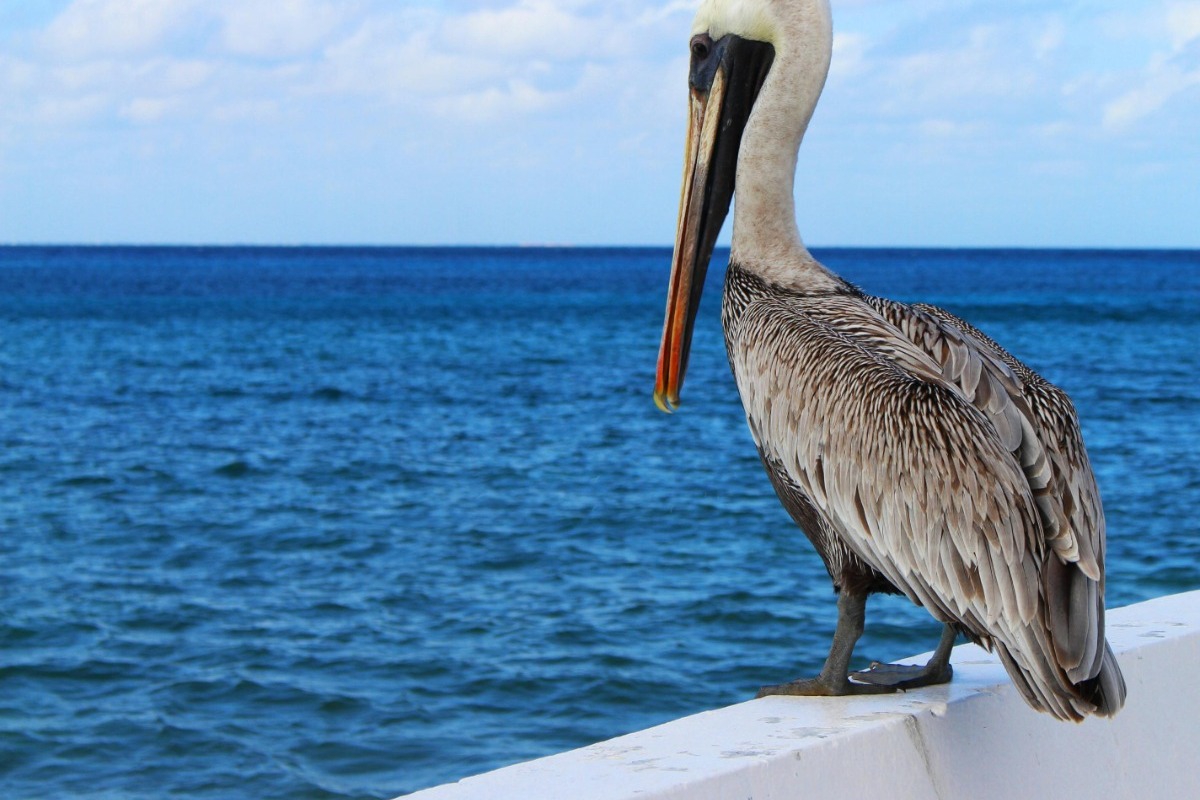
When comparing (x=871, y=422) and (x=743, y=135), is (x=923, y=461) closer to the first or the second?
(x=871, y=422)

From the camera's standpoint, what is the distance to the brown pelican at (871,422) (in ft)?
7.23

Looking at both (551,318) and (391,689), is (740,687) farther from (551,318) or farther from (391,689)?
(551,318)

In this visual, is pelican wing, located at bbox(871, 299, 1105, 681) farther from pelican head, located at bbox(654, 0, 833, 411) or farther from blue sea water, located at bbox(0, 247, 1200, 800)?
blue sea water, located at bbox(0, 247, 1200, 800)

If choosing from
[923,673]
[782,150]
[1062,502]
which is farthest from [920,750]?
[782,150]

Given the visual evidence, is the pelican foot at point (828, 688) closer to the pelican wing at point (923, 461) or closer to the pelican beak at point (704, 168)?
the pelican wing at point (923, 461)

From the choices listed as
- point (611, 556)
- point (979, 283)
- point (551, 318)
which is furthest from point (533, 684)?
point (979, 283)

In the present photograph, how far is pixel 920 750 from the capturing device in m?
2.10

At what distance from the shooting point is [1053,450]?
241cm

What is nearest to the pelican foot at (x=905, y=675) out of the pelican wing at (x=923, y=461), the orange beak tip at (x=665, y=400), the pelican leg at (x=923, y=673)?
the pelican leg at (x=923, y=673)

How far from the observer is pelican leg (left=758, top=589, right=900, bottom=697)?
98.3 inches

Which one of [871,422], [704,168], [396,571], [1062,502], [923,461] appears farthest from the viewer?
[396,571]

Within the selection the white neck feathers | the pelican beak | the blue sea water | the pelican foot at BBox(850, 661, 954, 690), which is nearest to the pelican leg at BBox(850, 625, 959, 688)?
the pelican foot at BBox(850, 661, 954, 690)

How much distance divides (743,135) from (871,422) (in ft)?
2.81

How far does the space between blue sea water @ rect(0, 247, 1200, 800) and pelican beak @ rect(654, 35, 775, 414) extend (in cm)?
356
